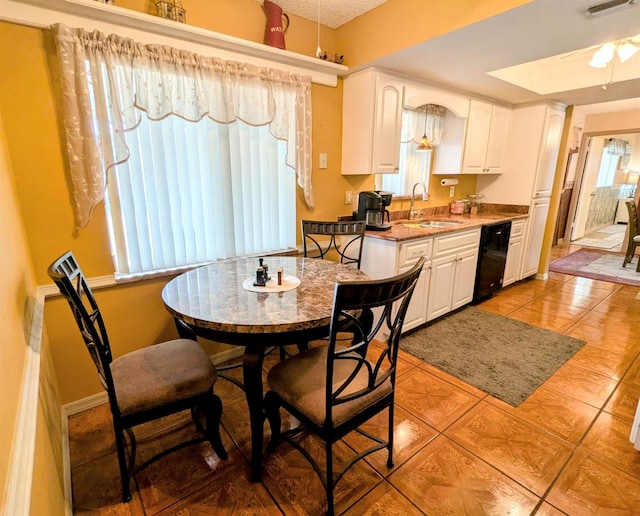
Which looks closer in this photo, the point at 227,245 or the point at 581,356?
the point at 227,245

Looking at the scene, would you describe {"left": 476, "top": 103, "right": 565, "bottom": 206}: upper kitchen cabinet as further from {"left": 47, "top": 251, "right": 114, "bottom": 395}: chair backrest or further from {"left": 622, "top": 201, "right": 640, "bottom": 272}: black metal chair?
{"left": 47, "top": 251, "right": 114, "bottom": 395}: chair backrest

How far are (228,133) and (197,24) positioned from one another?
2.17 feet

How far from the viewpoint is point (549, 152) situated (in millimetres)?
3924

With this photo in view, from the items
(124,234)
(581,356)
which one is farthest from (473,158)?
(124,234)

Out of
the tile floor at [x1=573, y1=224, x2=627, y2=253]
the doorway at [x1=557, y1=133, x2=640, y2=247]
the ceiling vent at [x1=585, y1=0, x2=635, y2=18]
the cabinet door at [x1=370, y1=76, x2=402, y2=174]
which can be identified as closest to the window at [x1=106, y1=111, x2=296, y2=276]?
the cabinet door at [x1=370, y1=76, x2=402, y2=174]

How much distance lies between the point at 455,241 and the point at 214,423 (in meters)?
2.48

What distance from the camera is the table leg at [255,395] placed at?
1372 mm

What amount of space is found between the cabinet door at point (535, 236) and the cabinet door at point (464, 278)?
4.09 feet

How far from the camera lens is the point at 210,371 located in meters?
1.53

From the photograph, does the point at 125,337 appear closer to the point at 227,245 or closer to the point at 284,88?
the point at 227,245

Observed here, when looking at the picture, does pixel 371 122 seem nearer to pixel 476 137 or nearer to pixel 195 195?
pixel 195 195

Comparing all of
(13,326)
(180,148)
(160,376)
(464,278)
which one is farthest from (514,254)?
(13,326)

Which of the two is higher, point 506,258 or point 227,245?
point 227,245

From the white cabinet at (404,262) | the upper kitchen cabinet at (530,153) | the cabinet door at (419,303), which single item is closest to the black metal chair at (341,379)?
the white cabinet at (404,262)
